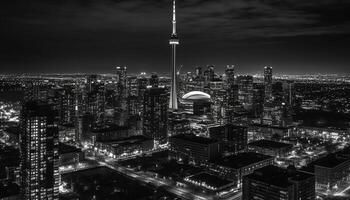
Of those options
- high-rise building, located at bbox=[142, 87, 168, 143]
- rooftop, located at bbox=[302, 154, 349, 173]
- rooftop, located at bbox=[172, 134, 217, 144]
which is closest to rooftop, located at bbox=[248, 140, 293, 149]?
rooftop, located at bbox=[172, 134, 217, 144]

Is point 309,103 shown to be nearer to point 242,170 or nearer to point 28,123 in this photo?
point 242,170

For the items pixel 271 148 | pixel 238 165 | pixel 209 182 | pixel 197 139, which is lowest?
pixel 209 182

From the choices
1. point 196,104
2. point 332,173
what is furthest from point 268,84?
point 332,173

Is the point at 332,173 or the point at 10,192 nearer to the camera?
the point at 10,192

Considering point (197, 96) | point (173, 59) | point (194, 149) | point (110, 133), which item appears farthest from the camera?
point (197, 96)

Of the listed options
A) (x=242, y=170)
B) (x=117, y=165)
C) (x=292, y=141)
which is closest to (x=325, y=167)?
(x=242, y=170)

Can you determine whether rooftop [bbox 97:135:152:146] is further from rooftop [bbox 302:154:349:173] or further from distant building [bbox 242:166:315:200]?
rooftop [bbox 302:154:349:173]

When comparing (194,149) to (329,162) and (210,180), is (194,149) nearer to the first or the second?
(210,180)
